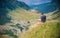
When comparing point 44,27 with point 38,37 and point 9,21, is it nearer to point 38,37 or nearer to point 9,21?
point 38,37

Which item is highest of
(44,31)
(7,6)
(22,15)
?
(7,6)

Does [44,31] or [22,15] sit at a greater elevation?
[22,15]


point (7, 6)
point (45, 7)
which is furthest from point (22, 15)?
A: point (45, 7)

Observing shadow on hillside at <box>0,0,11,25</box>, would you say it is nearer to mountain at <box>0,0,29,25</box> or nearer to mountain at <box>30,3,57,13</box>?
mountain at <box>0,0,29,25</box>

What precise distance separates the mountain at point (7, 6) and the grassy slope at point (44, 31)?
0.38m

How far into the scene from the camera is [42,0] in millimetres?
2379

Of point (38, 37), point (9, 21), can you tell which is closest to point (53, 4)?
point (38, 37)

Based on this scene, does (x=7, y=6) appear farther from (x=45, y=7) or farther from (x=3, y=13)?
(x=45, y=7)

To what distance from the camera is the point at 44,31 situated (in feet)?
7.73

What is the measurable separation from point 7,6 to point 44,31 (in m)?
0.74

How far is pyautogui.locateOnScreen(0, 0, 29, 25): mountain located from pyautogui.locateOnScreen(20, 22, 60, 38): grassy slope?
38 cm

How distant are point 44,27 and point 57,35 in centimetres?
26

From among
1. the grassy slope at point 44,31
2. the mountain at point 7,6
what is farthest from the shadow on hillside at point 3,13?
the grassy slope at point 44,31

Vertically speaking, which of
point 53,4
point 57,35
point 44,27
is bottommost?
point 57,35
